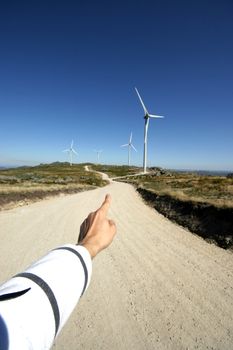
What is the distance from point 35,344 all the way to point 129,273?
7.93 meters

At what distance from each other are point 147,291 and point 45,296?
22.1 feet

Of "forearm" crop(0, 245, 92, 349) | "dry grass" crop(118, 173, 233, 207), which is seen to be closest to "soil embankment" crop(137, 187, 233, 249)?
"dry grass" crop(118, 173, 233, 207)

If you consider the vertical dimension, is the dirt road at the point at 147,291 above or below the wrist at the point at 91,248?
below

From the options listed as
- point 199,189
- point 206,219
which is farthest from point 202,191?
point 206,219

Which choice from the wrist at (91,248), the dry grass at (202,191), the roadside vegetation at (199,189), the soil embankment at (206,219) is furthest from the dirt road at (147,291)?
the roadside vegetation at (199,189)

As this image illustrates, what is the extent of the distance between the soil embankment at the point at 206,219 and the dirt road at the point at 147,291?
801 mm

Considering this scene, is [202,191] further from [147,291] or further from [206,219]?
[147,291]

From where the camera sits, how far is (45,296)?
4.14ft

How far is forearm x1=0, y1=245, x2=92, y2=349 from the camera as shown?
1118 mm

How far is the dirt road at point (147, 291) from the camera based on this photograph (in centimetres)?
543

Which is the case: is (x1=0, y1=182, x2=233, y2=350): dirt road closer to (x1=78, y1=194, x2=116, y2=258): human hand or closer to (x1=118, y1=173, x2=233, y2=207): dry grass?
(x1=78, y1=194, x2=116, y2=258): human hand

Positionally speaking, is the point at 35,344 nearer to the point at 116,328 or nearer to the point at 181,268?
the point at 116,328

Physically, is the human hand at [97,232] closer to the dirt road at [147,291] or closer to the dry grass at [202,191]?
the dirt road at [147,291]

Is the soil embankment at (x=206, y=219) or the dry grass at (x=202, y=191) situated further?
the dry grass at (x=202, y=191)
